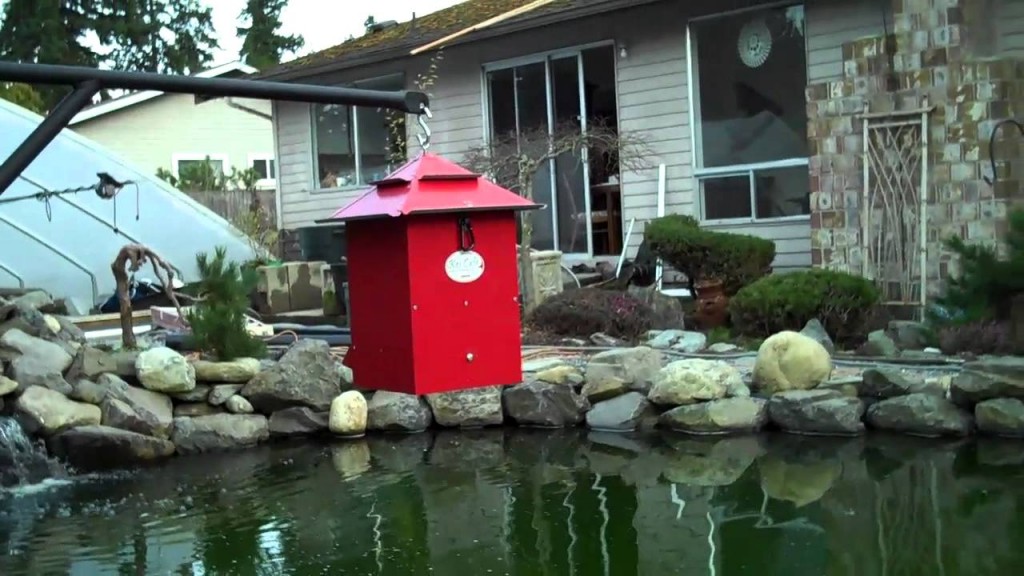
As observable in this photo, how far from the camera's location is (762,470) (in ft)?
24.9

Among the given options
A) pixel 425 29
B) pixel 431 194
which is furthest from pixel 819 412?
pixel 425 29

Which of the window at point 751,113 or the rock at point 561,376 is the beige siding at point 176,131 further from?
the rock at point 561,376

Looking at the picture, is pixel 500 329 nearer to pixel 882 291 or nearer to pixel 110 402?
pixel 110 402

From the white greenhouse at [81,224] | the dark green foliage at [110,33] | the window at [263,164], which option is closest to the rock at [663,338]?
the white greenhouse at [81,224]

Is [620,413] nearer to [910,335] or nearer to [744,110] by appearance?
[910,335]

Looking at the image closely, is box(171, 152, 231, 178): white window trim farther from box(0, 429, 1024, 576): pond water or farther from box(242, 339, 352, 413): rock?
box(0, 429, 1024, 576): pond water

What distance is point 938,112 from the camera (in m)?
10.3

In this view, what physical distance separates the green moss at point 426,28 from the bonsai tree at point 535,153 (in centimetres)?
142

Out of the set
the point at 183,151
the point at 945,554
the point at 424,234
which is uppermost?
the point at 183,151

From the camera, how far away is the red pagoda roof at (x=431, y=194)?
314cm

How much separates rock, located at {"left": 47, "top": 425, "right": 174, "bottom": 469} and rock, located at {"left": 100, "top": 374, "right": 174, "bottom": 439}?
16cm

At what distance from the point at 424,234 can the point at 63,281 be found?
439 inches

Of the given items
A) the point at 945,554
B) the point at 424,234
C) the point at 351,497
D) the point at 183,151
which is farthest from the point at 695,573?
the point at 183,151

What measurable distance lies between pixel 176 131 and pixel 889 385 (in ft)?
59.5
